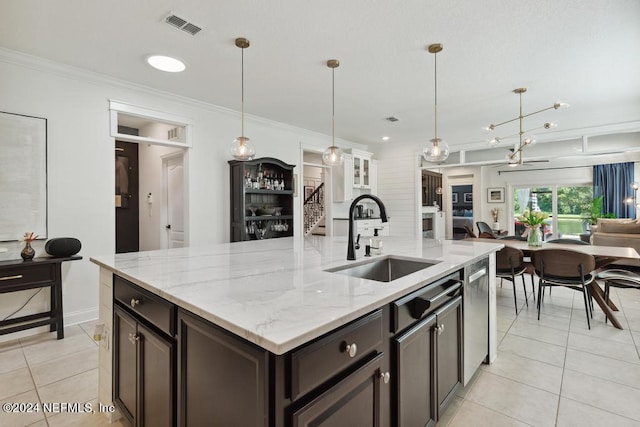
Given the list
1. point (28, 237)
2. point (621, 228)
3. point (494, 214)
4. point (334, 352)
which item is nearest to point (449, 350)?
point (334, 352)

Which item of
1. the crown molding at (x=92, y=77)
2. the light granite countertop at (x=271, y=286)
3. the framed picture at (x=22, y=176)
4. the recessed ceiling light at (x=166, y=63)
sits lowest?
the light granite countertop at (x=271, y=286)

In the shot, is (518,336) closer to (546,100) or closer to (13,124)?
(546,100)

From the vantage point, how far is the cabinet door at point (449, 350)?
1.67m

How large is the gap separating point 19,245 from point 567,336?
17.6 feet

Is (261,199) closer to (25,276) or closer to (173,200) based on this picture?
(173,200)

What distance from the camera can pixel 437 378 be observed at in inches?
64.1

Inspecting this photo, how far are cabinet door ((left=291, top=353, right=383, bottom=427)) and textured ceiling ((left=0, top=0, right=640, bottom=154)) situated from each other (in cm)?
237

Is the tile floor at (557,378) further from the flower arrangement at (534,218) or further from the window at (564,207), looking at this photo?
the window at (564,207)

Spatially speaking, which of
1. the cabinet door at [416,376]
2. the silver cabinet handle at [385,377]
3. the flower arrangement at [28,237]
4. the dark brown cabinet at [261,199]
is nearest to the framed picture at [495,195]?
the dark brown cabinet at [261,199]

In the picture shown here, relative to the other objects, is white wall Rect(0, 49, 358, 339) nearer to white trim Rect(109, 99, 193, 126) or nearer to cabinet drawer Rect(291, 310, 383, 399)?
white trim Rect(109, 99, 193, 126)

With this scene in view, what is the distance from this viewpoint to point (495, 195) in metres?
10.1

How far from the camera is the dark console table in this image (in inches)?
107

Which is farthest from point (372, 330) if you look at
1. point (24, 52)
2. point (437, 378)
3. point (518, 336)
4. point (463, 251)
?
point (24, 52)

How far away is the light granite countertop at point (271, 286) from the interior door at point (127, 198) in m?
4.24
